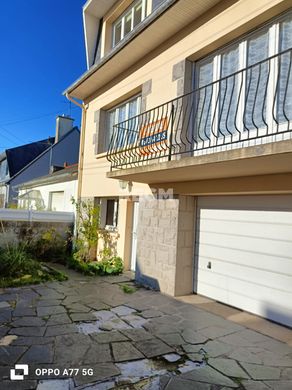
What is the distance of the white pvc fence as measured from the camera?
10.2 m

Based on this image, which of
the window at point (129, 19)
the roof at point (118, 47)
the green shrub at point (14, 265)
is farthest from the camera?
the window at point (129, 19)

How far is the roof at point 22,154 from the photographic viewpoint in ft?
85.1

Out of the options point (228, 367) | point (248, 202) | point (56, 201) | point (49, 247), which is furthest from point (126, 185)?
point (56, 201)

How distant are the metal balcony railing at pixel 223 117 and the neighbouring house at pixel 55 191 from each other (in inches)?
203

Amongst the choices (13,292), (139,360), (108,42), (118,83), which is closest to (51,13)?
(108,42)

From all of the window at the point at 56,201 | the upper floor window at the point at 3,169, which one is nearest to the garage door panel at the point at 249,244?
the window at the point at 56,201

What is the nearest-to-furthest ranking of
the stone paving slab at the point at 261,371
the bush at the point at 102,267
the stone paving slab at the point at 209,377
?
the stone paving slab at the point at 209,377
the stone paving slab at the point at 261,371
the bush at the point at 102,267

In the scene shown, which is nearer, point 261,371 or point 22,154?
point 261,371

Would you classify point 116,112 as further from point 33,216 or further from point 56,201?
point 56,201

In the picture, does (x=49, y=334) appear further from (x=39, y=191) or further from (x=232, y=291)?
(x=39, y=191)

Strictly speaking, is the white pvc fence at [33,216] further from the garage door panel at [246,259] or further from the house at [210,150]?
the garage door panel at [246,259]

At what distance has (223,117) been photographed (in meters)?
6.07

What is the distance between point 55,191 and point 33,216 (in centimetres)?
522

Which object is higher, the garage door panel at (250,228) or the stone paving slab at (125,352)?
the garage door panel at (250,228)
